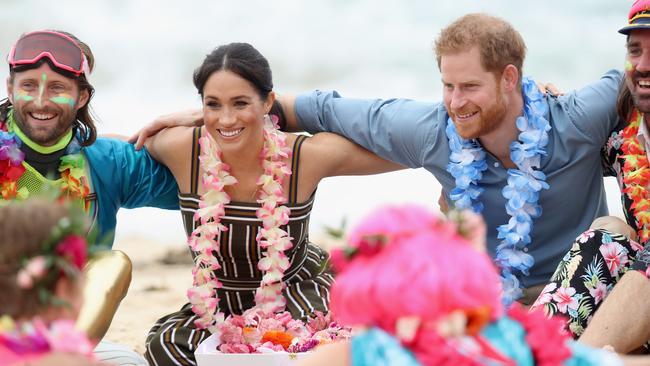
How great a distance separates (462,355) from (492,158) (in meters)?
2.71

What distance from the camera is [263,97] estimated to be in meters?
4.87

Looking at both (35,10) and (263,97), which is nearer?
(263,97)

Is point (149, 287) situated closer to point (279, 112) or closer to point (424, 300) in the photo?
point (279, 112)

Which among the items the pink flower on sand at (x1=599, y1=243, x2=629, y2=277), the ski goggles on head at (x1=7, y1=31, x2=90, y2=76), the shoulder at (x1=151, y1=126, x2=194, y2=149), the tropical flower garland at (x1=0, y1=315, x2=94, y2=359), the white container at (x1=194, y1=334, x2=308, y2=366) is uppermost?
the ski goggles on head at (x1=7, y1=31, x2=90, y2=76)

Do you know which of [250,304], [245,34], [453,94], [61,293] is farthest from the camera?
[245,34]

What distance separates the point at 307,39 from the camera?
18.9 meters

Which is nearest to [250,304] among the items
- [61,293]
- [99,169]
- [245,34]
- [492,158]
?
[99,169]

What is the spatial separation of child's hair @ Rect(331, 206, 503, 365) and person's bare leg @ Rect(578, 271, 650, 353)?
174 centimetres

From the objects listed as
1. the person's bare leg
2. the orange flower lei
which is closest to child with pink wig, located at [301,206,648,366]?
the person's bare leg

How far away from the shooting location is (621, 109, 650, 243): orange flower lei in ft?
14.2

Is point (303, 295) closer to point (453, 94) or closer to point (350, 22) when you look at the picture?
point (453, 94)

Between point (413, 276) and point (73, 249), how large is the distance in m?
0.83

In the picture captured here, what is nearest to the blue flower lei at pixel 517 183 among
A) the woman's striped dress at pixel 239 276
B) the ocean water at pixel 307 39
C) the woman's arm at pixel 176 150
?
the woman's striped dress at pixel 239 276

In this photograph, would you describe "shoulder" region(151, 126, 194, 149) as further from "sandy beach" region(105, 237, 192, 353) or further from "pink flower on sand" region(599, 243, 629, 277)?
"pink flower on sand" region(599, 243, 629, 277)
